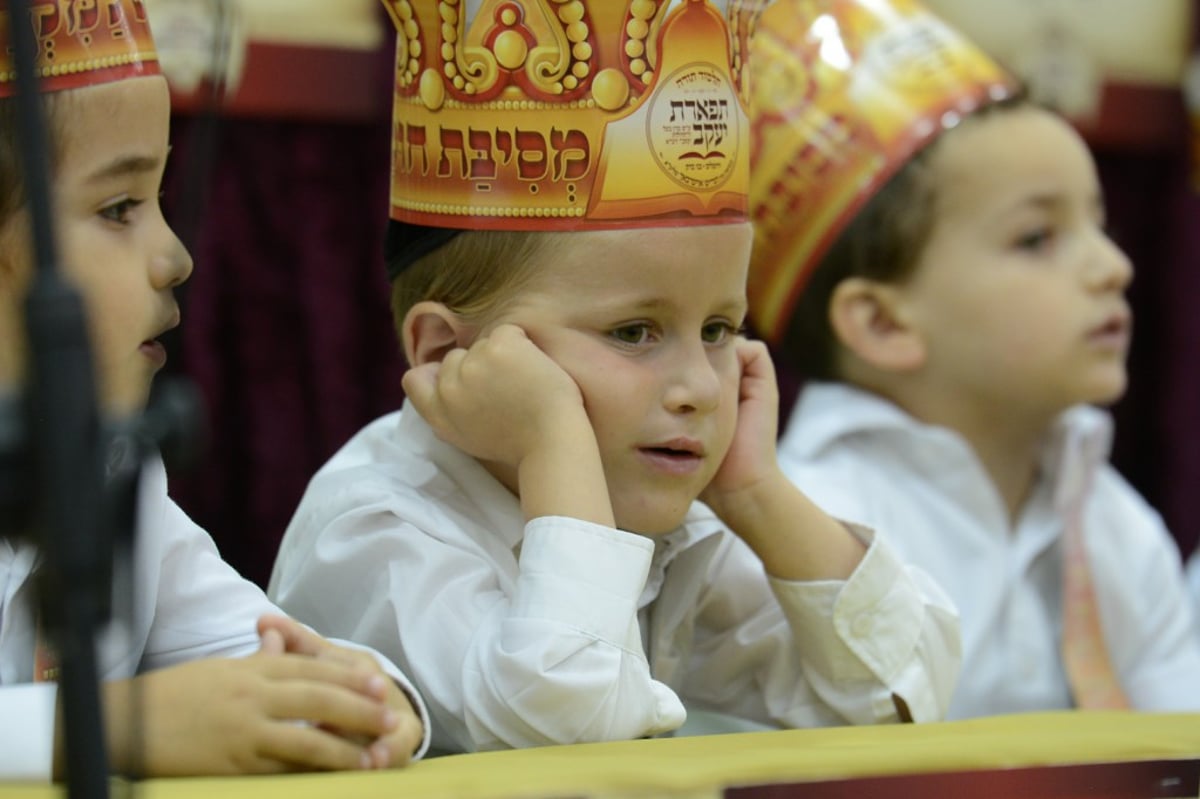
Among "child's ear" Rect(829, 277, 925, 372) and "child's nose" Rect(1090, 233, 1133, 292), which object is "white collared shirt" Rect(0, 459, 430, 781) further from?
"child's nose" Rect(1090, 233, 1133, 292)

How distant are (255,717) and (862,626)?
55 cm

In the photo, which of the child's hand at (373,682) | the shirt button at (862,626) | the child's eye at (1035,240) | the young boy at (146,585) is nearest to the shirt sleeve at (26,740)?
the young boy at (146,585)

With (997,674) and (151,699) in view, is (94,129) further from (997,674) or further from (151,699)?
(997,674)

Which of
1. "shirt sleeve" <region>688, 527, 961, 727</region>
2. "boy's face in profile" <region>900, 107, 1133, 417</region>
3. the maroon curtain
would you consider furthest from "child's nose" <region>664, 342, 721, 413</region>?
the maroon curtain

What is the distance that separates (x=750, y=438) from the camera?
126cm

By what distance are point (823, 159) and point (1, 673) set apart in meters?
1.05

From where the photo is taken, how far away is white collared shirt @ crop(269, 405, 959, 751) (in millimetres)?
1001

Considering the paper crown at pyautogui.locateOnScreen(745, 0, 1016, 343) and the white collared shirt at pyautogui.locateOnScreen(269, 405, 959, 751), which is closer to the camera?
the white collared shirt at pyautogui.locateOnScreen(269, 405, 959, 751)

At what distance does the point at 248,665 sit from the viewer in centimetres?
87

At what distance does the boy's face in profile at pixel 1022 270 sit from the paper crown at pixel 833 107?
61 mm

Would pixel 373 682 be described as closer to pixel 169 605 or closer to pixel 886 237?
pixel 169 605

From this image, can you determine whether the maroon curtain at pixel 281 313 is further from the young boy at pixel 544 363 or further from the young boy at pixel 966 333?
the young boy at pixel 544 363

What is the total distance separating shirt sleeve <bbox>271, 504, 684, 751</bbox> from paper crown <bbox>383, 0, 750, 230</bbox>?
0.22 m

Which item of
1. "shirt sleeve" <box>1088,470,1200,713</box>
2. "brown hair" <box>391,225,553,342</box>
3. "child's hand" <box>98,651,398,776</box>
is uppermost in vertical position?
"brown hair" <box>391,225,553,342</box>
